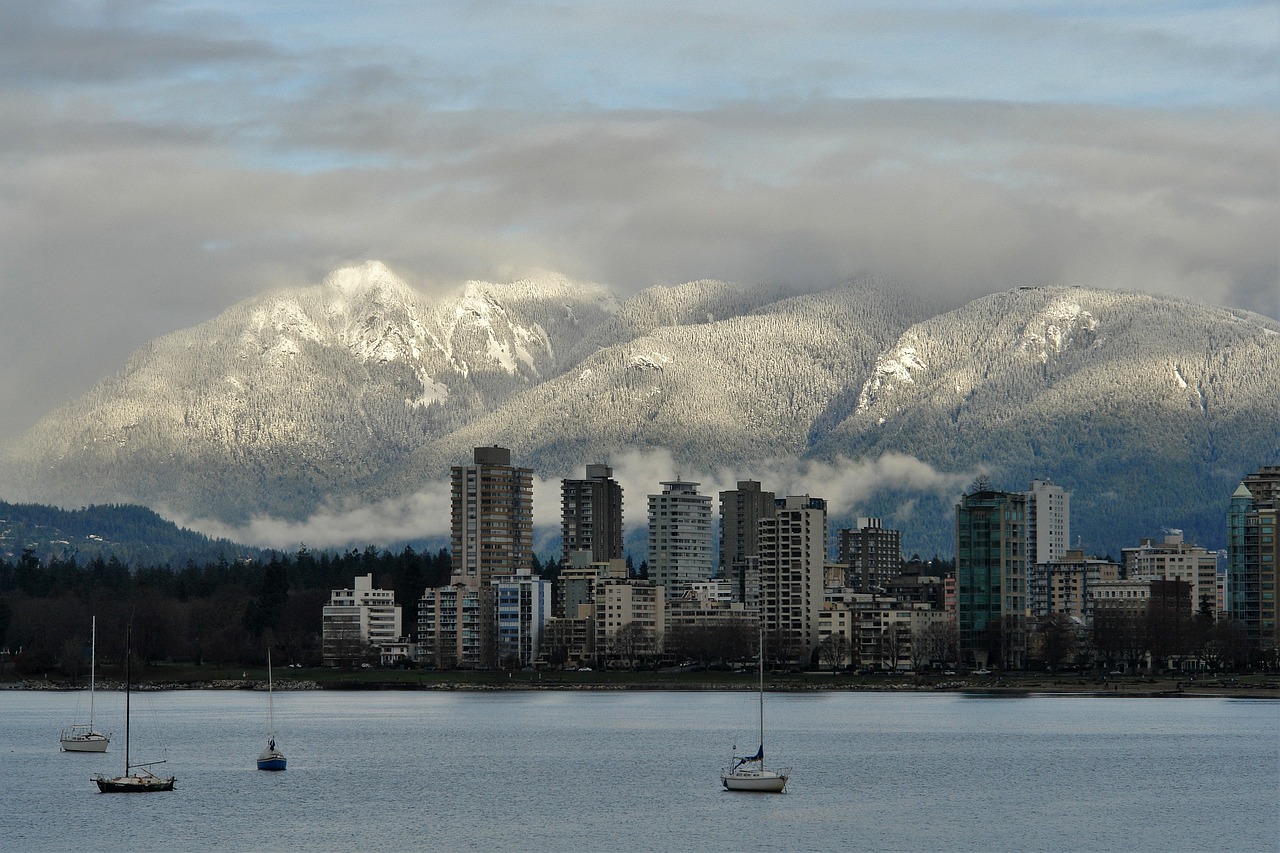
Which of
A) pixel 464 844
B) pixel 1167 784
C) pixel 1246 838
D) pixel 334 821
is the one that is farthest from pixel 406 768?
pixel 1246 838

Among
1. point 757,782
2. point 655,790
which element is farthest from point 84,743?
point 757,782

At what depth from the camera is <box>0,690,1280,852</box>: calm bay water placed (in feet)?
330

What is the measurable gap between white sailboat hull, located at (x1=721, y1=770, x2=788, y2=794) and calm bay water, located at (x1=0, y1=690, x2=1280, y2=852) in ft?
4.66

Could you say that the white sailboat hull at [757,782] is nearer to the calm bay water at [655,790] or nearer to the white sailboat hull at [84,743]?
the calm bay water at [655,790]

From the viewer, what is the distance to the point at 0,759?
145 meters

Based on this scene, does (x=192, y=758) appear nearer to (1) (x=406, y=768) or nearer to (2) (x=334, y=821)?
(1) (x=406, y=768)

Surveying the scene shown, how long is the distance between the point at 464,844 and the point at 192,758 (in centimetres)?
5223

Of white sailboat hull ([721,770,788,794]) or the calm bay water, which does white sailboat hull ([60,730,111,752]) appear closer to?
the calm bay water

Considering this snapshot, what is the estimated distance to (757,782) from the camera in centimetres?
12000

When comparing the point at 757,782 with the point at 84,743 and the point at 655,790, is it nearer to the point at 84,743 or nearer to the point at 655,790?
the point at 655,790

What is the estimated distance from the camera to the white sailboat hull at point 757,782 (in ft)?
394

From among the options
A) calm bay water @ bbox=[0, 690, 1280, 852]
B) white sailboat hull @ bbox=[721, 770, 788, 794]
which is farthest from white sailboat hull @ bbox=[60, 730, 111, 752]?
white sailboat hull @ bbox=[721, 770, 788, 794]

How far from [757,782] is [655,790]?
6.35 m

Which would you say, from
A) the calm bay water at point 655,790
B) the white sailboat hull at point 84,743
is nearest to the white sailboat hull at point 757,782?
the calm bay water at point 655,790
